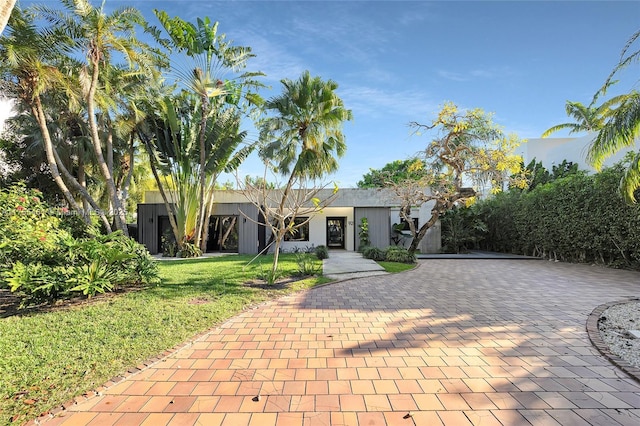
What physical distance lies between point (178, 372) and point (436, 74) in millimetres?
10186

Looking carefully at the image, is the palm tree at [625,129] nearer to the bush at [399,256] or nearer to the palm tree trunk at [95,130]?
the bush at [399,256]

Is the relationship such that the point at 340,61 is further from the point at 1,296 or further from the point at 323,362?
the point at 1,296

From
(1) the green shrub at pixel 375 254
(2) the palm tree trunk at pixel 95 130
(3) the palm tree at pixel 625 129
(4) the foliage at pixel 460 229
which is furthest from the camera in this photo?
(4) the foliage at pixel 460 229

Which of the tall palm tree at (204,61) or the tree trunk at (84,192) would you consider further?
the tall palm tree at (204,61)

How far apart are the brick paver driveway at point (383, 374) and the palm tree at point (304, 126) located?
8.34 meters

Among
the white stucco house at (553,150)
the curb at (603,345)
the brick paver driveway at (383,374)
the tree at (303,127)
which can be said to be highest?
the white stucco house at (553,150)

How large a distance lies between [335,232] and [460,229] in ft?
24.0

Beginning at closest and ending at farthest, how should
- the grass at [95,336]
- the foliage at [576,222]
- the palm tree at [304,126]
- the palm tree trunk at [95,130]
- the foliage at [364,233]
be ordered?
the grass at [95,336] < the foliage at [576,222] < the palm tree trunk at [95,130] < the palm tree at [304,126] < the foliage at [364,233]

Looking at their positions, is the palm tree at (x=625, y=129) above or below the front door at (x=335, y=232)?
above

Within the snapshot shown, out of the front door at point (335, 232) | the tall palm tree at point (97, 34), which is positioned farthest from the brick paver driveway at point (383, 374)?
the front door at point (335, 232)

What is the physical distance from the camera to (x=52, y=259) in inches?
220

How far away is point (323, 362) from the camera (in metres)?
3.39

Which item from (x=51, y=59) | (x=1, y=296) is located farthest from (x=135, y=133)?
(x=1, y=296)

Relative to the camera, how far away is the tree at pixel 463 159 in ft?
38.1
